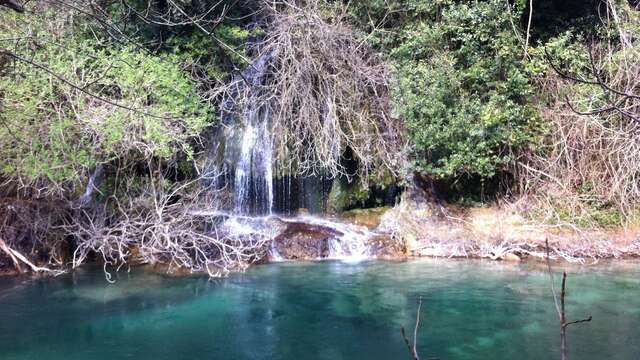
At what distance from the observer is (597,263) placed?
→ 9.30 meters

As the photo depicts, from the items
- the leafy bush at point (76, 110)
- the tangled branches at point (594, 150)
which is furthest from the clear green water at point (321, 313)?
the leafy bush at point (76, 110)

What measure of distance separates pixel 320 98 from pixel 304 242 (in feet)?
9.27

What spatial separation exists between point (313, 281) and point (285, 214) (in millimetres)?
2806

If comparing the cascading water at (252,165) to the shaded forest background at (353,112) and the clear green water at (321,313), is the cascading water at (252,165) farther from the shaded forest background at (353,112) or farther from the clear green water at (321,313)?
the clear green water at (321,313)

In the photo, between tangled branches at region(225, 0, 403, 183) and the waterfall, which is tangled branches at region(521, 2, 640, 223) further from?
the waterfall

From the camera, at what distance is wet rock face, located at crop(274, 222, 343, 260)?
988 centimetres

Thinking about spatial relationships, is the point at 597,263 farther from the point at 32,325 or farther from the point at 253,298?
the point at 32,325

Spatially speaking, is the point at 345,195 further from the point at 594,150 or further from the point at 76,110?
the point at 76,110

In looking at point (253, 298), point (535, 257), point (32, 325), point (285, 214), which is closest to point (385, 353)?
point (253, 298)

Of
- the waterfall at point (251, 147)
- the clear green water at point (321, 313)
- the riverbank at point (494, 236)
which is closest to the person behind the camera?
the clear green water at point (321, 313)

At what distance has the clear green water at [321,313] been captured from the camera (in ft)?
20.2

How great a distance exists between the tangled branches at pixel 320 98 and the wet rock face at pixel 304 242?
121 centimetres

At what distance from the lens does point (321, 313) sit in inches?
287

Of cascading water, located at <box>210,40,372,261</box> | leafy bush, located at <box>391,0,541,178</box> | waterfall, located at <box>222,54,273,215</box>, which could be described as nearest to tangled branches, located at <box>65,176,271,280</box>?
cascading water, located at <box>210,40,372,261</box>
